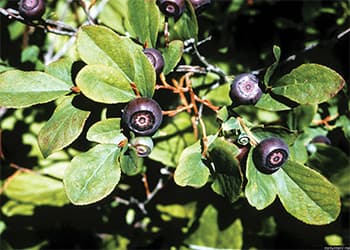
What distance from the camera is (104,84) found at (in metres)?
0.93

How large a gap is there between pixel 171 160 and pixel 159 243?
50cm

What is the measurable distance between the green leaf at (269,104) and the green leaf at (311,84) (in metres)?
0.03

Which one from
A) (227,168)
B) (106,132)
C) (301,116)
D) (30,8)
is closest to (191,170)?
(227,168)

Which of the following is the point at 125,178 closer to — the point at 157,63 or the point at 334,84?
the point at 157,63

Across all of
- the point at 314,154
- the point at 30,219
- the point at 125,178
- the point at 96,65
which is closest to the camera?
the point at 96,65

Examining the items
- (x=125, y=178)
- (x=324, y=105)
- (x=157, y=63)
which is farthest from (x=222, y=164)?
(x=125, y=178)

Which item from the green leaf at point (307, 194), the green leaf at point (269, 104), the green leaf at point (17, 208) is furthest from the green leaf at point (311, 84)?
the green leaf at point (17, 208)

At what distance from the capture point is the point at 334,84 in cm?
93

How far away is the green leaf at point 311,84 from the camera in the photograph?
934 millimetres

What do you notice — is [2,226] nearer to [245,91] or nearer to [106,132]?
[106,132]

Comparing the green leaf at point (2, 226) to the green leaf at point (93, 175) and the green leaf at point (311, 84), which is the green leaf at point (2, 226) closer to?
the green leaf at point (93, 175)

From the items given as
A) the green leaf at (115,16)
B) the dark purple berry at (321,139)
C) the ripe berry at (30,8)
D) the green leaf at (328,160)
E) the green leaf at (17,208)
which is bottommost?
the green leaf at (17,208)

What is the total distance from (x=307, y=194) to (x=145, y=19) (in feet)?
1.60

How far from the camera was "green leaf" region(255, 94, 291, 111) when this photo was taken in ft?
3.36
